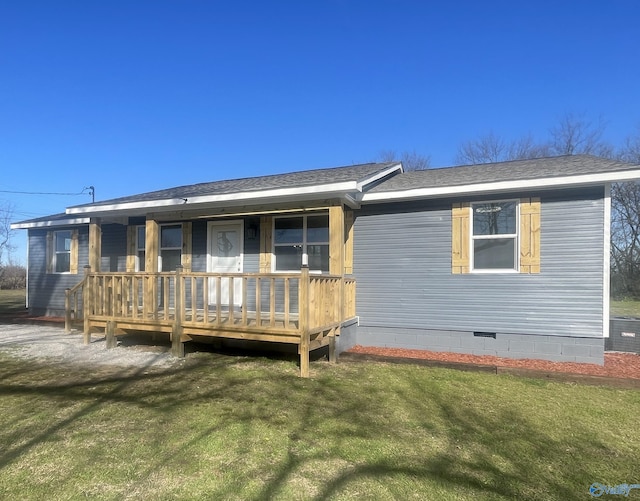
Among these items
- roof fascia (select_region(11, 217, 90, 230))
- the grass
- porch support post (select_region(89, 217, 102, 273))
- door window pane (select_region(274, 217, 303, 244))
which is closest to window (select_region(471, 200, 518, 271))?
door window pane (select_region(274, 217, 303, 244))

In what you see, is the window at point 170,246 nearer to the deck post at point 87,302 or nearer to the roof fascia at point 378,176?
the deck post at point 87,302

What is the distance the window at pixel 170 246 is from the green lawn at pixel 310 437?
174 inches

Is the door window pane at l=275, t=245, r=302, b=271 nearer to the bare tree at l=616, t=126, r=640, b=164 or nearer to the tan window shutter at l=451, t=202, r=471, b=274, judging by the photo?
the tan window shutter at l=451, t=202, r=471, b=274

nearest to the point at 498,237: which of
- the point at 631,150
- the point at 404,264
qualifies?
the point at 404,264

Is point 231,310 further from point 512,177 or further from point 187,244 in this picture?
point 512,177

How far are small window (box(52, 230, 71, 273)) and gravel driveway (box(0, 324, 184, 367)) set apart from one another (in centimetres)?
323

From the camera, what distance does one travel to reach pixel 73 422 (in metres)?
3.68

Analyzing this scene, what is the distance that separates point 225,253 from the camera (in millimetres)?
8961

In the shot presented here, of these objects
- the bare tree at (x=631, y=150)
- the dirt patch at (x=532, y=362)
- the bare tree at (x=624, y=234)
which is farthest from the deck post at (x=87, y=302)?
the bare tree at (x=631, y=150)

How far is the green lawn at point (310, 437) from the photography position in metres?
2.60

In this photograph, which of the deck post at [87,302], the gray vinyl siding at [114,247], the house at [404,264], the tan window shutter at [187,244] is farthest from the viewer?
the gray vinyl siding at [114,247]

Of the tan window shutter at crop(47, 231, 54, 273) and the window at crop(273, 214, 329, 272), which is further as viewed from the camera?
the tan window shutter at crop(47, 231, 54, 273)

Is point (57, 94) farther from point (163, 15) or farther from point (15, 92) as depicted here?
point (163, 15)

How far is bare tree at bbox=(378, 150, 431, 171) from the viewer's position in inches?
1073
